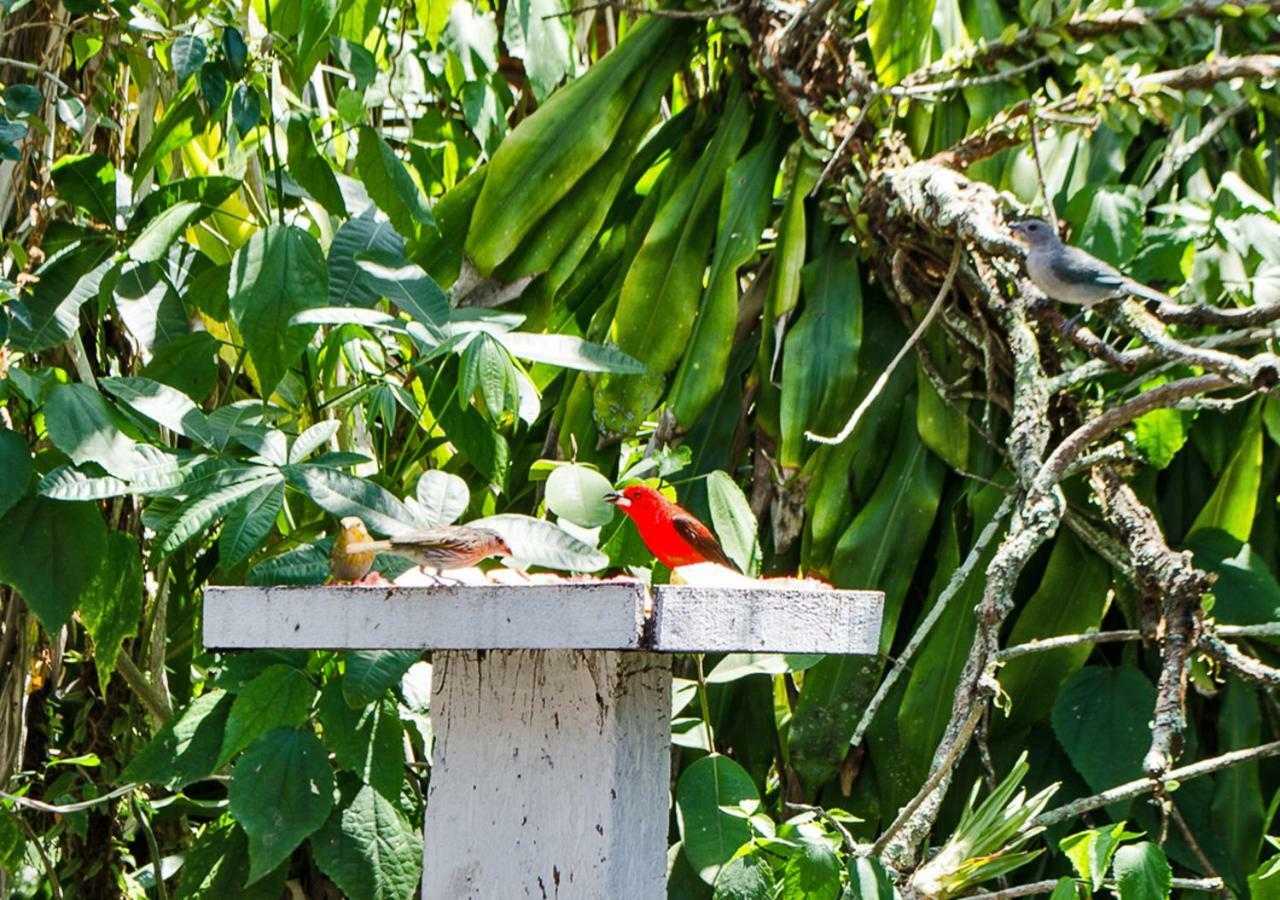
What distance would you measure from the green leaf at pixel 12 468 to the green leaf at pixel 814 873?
51.6 inches

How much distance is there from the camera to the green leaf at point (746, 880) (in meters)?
2.06

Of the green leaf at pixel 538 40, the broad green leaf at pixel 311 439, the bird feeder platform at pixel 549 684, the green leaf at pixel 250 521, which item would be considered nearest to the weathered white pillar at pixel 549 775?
the bird feeder platform at pixel 549 684

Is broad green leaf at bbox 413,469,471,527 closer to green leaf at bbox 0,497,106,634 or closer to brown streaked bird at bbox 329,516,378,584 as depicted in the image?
brown streaked bird at bbox 329,516,378,584

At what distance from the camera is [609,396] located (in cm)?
288

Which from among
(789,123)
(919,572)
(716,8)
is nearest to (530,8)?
(716,8)

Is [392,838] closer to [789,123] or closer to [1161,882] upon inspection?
[1161,882]

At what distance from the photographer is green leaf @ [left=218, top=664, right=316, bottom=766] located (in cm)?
236

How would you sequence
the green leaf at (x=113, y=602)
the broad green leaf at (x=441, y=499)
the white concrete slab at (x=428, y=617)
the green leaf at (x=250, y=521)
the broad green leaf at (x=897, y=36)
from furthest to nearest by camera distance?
1. the broad green leaf at (x=897, y=36)
2. the green leaf at (x=113, y=602)
3. the green leaf at (x=250, y=521)
4. the broad green leaf at (x=441, y=499)
5. the white concrete slab at (x=428, y=617)

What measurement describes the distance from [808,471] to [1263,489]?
2.59 feet

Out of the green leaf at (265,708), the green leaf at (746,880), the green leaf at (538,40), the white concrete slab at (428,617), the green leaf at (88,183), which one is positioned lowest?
the green leaf at (746,880)

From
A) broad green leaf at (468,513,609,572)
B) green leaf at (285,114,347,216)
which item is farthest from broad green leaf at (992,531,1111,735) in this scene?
green leaf at (285,114,347,216)

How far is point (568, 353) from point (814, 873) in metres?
0.86

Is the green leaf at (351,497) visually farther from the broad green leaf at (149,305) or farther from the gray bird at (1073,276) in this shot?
the gray bird at (1073,276)

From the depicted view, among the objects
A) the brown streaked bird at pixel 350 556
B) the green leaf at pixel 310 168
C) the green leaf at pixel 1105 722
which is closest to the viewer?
the brown streaked bird at pixel 350 556
